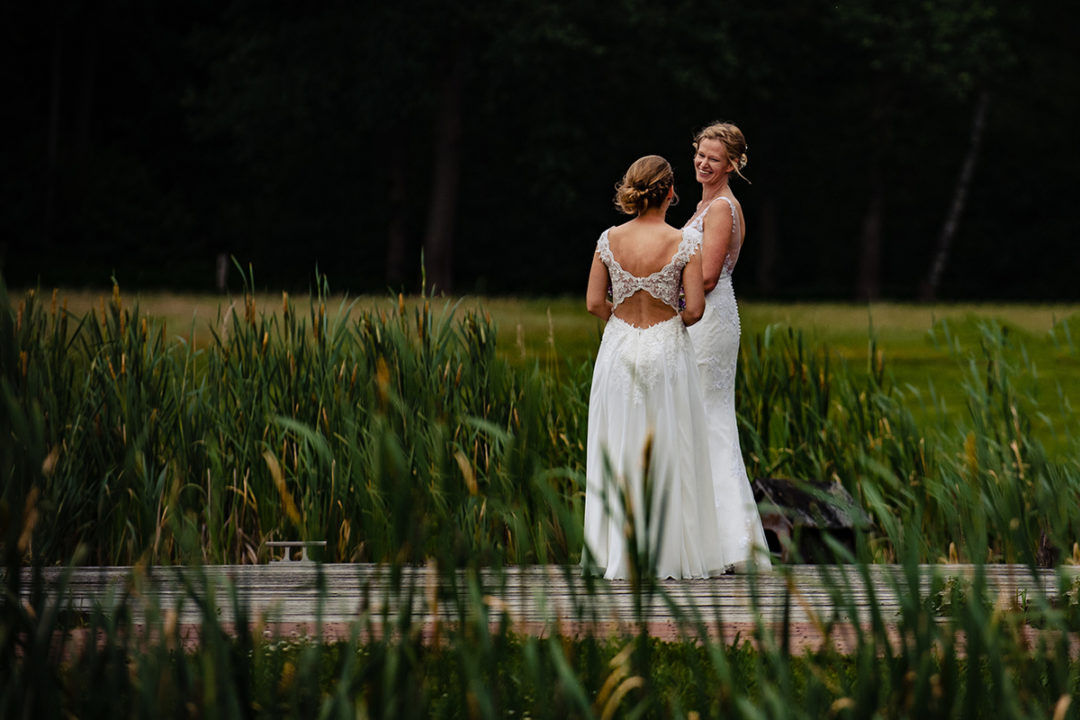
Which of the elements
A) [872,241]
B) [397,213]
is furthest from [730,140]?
[872,241]

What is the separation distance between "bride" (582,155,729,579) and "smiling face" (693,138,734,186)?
30 cm

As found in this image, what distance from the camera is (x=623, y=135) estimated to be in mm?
38781

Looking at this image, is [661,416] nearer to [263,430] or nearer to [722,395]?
[722,395]

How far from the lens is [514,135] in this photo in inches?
1532

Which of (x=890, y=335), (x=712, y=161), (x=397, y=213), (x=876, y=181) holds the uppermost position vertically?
(x=876, y=181)

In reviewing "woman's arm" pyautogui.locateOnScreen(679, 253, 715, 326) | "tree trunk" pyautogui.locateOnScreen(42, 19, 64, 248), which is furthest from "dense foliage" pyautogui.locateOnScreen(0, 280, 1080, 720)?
"tree trunk" pyautogui.locateOnScreen(42, 19, 64, 248)

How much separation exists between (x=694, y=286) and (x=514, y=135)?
34191 millimetres

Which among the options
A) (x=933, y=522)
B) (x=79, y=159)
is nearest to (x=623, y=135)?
(x=79, y=159)

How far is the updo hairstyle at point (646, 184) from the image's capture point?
525 cm

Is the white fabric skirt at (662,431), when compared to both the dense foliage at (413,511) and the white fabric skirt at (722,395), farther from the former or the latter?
the dense foliage at (413,511)

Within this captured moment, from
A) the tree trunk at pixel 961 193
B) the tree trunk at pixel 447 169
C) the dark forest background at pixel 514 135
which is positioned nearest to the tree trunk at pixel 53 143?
the dark forest background at pixel 514 135

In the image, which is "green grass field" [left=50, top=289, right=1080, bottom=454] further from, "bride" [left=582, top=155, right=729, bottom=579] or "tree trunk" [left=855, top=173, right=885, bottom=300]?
"tree trunk" [left=855, top=173, right=885, bottom=300]

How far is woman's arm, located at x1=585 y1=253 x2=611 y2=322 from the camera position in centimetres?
548

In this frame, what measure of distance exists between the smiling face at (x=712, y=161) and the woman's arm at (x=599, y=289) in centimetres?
61
